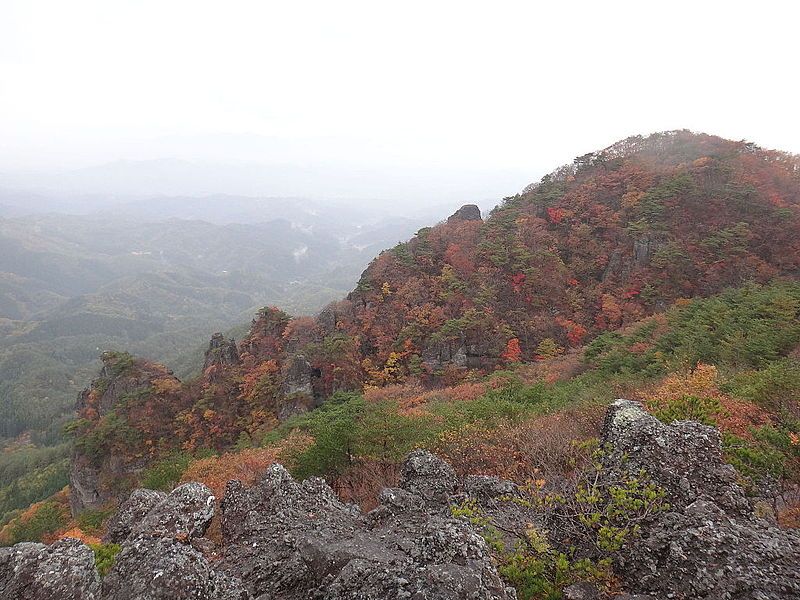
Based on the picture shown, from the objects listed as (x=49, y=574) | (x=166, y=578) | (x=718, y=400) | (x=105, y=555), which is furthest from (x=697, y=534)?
(x=105, y=555)

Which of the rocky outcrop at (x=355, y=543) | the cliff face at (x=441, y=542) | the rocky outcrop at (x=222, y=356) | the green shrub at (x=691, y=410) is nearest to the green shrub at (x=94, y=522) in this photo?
the rocky outcrop at (x=222, y=356)

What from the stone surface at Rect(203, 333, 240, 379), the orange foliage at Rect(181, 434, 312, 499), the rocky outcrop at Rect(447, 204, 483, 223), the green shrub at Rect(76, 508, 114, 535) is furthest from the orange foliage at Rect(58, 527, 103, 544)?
the rocky outcrop at Rect(447, 204, 483, 223)

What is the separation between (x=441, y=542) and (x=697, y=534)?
322 centimetres

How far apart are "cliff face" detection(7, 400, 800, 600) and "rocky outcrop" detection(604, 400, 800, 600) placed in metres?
0.02

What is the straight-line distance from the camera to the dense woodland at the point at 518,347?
43.0 ft

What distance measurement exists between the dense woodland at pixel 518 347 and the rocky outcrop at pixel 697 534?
7.61ft

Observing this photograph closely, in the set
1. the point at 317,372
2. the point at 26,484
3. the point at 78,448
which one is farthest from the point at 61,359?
the point at 317,372

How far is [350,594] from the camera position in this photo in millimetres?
5805

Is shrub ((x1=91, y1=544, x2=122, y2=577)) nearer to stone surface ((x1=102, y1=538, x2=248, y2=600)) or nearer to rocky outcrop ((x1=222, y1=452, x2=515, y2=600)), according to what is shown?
rocky outcrop ((x1=222, y1=452, x2=515, y2=600))

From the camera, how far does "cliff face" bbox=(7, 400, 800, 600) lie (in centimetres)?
526

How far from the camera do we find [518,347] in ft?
92.4

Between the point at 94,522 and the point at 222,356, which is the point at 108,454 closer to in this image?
the point at 94,522

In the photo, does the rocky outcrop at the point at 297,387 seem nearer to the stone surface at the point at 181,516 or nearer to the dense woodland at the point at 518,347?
the dense woodland at the point at 518,347

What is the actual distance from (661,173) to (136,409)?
43.3m
